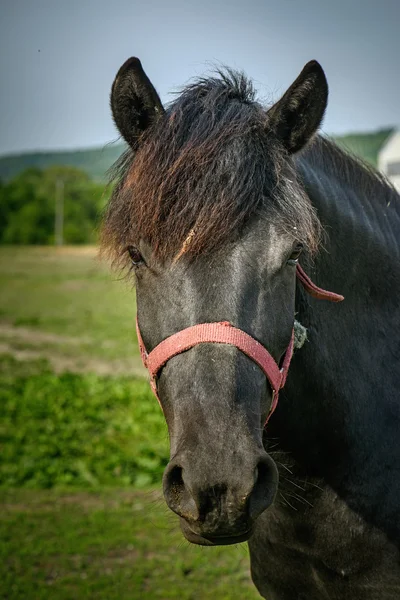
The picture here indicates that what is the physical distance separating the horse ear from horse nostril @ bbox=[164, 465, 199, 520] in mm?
1336

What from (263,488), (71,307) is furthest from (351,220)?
(71,307)

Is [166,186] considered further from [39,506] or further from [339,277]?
[39,506]

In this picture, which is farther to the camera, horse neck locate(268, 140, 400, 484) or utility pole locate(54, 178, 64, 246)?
utility pole locate(54, 178, 64, 246)

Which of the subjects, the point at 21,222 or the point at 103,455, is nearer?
the point at 103,455

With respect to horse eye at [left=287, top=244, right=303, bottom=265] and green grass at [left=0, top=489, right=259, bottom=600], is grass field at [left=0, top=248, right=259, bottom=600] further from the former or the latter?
horse eye at [left=287, top=244, right=303, bottom=265]

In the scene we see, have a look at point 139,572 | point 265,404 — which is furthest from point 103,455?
point 265,404

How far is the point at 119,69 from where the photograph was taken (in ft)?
8.11

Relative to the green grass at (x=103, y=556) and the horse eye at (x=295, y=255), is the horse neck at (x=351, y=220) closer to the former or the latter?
the horse eye at (x=295, y=255)

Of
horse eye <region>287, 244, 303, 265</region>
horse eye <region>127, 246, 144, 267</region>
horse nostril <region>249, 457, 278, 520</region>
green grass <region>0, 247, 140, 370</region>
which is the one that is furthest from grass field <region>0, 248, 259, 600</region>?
horse eye <region>287, 244, 303, 265</region>

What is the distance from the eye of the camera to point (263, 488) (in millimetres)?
2098

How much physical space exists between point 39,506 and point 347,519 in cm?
480

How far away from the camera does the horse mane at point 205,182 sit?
228 cm

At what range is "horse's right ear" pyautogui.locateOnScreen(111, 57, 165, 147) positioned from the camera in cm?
248

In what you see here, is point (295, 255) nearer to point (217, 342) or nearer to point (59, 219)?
point (217, 342)
